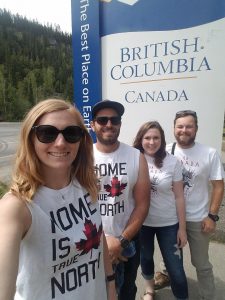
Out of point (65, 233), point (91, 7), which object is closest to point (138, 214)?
point (65, 233)

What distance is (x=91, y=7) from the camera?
9.75 feet

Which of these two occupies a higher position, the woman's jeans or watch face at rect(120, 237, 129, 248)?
watch face at rect(120, 237, 129, 248)

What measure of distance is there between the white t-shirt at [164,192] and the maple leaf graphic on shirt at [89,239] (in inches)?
38.0

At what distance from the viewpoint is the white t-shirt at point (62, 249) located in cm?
107

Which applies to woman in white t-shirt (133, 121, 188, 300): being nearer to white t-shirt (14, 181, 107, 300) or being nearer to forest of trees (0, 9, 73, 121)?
white t-shirt (14, 181, 107, 300)

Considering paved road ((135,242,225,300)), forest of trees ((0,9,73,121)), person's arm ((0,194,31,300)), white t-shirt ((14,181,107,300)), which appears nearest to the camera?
person's arm ((0,194,31,300))

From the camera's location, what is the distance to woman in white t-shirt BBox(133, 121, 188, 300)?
7.08 feet

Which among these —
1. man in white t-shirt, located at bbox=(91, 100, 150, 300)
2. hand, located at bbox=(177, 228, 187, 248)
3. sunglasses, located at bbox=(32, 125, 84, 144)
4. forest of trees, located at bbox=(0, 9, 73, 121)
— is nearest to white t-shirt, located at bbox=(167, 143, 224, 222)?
hand, located at bbox=(177, 228, 187, 248)

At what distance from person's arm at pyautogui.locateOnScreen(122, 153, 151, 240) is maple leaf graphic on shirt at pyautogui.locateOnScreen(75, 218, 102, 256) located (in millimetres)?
623

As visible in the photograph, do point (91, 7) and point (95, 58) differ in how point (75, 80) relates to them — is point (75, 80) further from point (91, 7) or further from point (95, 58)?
point (91, 7)

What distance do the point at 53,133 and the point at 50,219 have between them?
37 centimetres

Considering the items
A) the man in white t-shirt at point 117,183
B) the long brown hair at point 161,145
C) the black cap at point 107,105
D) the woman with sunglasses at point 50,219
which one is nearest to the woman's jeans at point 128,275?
the man in white t-shirt at point 117,183

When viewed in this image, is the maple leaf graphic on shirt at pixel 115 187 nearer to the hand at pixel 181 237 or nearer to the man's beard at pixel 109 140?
→ the man's beard at pixel 109 140

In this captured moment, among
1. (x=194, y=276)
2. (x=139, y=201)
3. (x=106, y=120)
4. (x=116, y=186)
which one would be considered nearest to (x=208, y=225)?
(x=139, y=201)
